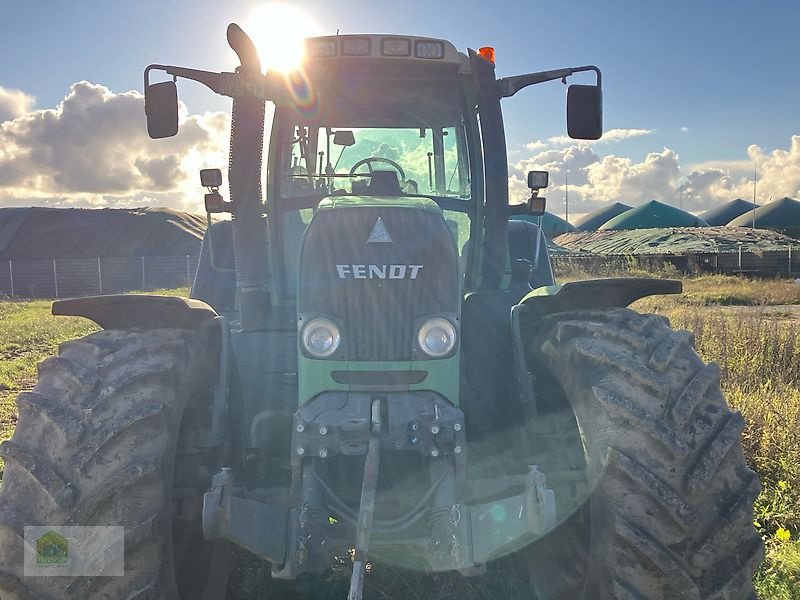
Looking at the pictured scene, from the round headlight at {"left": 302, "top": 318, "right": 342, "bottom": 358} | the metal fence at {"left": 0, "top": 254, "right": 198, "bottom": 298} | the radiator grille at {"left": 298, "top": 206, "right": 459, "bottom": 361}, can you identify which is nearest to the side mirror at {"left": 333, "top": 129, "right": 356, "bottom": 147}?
the radiator grille at {"left": 298, "top": 206, "right": 459, "bottom": 361}

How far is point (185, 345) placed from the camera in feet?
10.1

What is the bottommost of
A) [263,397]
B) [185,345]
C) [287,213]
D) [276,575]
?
[276,575]

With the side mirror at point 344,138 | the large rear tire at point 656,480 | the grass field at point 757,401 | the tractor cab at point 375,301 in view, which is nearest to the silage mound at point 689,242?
the grass field at point 757,401

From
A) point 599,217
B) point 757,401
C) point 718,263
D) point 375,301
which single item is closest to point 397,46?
point 375,301

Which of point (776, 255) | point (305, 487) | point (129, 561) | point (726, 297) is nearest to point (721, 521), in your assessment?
point (305, 487)

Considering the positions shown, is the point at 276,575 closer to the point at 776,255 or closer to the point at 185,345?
the point at 185,345

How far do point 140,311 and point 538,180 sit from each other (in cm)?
248

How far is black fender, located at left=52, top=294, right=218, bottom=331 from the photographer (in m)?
3.13

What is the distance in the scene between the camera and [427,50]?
362 cm

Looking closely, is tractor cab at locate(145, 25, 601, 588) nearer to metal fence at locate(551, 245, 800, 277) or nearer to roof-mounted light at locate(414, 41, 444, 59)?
roof-mounted light at locate(414, 41, 444, 59)

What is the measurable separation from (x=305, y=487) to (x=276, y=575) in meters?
0.34

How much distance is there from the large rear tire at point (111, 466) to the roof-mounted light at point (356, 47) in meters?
1.74

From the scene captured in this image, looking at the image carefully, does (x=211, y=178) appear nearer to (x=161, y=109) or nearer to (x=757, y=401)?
(x=161, y=109)

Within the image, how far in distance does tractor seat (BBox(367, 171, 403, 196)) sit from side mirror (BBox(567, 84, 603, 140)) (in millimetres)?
1056
